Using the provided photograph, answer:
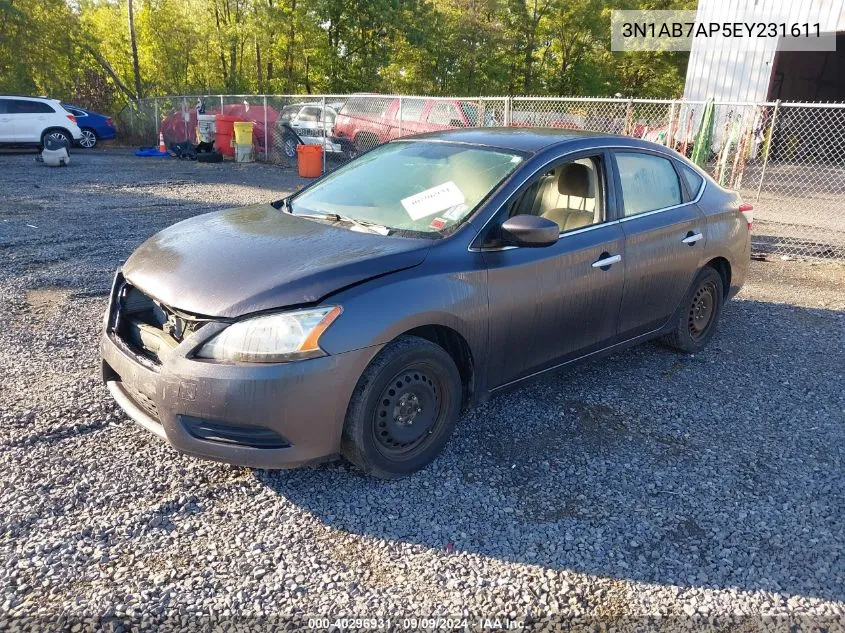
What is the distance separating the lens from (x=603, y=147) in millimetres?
4148

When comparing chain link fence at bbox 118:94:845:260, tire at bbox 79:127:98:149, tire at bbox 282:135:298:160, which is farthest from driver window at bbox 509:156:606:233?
tire at bbox 79:127:98:149

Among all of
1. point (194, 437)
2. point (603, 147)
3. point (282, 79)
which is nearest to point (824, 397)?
point (603, 147)

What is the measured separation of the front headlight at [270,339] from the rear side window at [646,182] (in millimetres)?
2407

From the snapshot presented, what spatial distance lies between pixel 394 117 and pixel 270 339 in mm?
13539

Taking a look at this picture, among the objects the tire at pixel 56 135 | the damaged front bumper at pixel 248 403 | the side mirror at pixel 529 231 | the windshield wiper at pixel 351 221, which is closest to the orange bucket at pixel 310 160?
the tire at pixel 56 135

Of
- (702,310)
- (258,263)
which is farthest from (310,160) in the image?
(258,263)

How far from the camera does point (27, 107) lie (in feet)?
62.2

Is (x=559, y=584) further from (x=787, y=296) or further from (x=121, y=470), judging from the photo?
(x=787, y=296)

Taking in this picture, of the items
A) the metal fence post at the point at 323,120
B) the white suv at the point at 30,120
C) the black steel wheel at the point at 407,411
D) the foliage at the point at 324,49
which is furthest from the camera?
the foliage at the point at 324,49

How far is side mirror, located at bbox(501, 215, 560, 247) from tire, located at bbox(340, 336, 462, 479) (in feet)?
2.25

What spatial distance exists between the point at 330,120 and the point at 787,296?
41.1 feet

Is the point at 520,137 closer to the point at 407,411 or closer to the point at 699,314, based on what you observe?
the point at 407,411

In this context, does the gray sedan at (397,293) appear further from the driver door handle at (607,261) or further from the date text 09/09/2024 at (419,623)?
the date text 09/09/2024 at (419,623)

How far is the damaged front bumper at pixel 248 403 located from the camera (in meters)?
2.69
